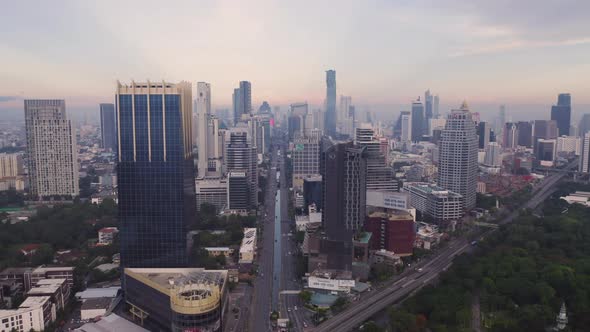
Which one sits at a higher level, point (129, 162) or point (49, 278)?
point (129, 162)

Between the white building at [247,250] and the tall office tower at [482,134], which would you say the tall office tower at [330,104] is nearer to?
the tall office tower at [482,134]

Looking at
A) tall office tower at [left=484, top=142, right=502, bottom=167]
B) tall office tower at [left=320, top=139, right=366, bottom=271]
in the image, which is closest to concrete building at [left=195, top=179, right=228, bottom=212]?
tall office tower at [left=320, top=139, right=366, bottom=271]

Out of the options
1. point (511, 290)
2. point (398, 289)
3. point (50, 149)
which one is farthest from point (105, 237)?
point (511, 290)

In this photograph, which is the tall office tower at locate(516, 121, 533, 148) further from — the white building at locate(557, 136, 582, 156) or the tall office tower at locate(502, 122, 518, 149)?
the white building at locate(557, 136, 582, 156)

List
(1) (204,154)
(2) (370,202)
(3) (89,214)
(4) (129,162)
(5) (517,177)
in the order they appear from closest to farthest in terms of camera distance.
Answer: (4) (129,162) → (2) (370,202) → (3) (89,214) → (1) (204,154) → (5) (517,177)

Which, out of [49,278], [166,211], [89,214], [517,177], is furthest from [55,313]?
[517,177]

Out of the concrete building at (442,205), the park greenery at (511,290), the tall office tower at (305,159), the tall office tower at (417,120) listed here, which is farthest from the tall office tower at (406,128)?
the park greenery at (511,290)

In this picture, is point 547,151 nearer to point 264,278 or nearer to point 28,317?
point 264,278

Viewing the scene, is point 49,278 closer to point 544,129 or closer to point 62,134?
point 62,134
